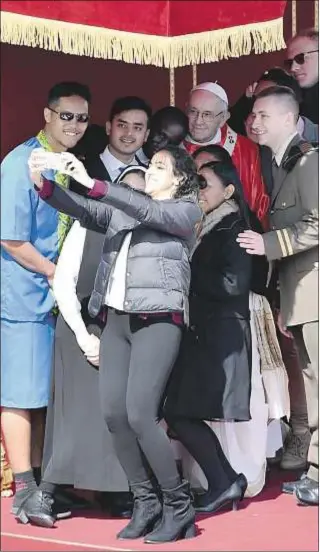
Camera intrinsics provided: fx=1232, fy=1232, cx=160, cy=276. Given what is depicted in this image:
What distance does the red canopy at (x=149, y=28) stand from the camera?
4711 millimetres

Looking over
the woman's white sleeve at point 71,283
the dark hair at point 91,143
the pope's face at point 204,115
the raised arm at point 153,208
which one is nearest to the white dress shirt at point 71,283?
the woman's white sleeve at point 71,283

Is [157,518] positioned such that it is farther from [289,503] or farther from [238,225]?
[238,225]

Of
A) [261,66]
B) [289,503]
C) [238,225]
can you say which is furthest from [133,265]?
[261,66]

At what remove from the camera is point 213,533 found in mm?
4805

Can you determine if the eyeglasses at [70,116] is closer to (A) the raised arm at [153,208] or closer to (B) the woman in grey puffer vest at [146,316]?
(B) the woman in grey puffer vest at [146,316]

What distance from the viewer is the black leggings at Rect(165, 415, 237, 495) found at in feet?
16.4

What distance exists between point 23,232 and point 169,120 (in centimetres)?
88

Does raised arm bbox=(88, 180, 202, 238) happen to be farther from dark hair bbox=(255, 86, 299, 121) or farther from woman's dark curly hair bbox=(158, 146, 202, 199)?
dark hair bbox=(255, 86, 299, 121)

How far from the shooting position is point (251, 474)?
17.2ft

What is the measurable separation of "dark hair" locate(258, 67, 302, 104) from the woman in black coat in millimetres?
493

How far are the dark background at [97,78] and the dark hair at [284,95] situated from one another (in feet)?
3.77

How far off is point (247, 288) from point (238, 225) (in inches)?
10.4

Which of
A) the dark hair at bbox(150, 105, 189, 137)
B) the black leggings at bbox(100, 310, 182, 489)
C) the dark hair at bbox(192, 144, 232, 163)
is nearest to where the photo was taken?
the black leggings at bbox(100, 310, 182, 489)

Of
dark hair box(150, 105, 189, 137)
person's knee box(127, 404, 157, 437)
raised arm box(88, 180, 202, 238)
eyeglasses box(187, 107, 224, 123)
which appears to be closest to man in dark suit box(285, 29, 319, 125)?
eyeglasses box(187, 107, 224, 123)
